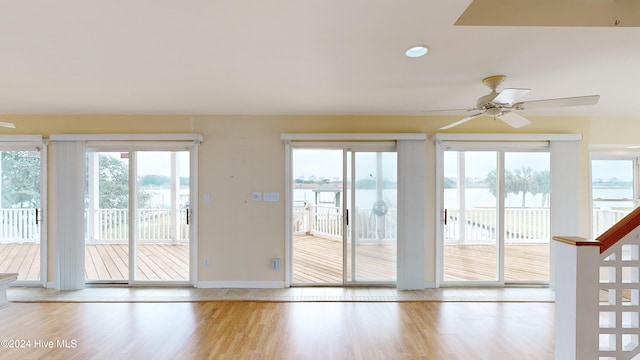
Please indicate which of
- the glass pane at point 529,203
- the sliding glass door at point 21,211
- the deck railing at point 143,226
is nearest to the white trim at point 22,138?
the sliding glass door at point 21,211

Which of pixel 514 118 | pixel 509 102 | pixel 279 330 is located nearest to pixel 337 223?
pixel 279 330

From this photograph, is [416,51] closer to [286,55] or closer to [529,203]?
[286,55]

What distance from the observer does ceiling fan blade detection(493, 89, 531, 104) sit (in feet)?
7.45

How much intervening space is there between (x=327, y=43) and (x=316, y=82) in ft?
2.52

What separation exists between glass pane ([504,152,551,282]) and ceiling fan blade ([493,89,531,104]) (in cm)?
194

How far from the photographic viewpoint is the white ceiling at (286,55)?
170 cm

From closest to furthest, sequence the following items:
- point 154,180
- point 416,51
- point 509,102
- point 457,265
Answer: point 416,51, point 509,102, point 154,180, point 457,265

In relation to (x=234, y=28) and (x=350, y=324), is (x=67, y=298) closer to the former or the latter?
(x=350, y=324)

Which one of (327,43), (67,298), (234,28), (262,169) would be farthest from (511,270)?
(67,298)

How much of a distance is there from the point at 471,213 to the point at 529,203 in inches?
35.5

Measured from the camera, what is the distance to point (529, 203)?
4.18 meters

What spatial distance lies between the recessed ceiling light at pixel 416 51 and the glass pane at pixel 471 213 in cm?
229

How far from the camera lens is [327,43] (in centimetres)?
206

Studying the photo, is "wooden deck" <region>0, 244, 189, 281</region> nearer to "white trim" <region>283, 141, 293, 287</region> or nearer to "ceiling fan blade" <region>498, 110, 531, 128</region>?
"white trim" <region>283, 141, 293, 287</region>
